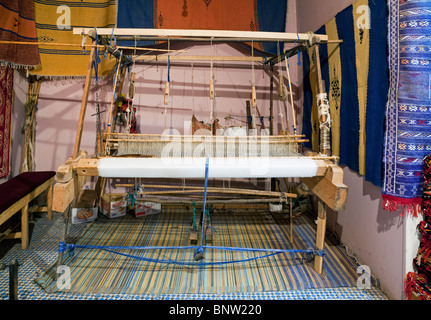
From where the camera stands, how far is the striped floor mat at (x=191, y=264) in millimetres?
2338

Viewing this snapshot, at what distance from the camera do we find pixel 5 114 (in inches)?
140

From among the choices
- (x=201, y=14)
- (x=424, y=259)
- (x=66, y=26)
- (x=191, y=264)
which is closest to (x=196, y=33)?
(x=201, y=14)

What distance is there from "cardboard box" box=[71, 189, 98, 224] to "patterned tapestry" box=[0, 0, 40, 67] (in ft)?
5.95

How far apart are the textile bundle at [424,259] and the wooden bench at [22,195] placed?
328cm

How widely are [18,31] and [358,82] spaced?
13.0 ft

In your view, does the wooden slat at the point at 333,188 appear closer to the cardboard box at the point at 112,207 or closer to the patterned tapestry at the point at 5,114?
the cardboard box at the point at 112,207

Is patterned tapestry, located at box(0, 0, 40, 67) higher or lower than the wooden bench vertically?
higher

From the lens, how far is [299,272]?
101 inches

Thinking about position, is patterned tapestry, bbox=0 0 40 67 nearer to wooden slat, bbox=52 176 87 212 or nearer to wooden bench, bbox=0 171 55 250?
wooden bench, bbox=0 171 55 250

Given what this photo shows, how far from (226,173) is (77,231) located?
2185mm

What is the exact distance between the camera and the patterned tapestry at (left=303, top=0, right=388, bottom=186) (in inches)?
90.5

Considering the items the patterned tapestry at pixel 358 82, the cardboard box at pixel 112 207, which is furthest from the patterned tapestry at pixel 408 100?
the cardboard box at pixel 112 207

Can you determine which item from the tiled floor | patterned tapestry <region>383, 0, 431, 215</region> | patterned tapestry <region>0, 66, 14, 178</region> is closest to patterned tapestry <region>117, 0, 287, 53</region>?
patterned tapestry <region>0, 66, 14, 178</region>
